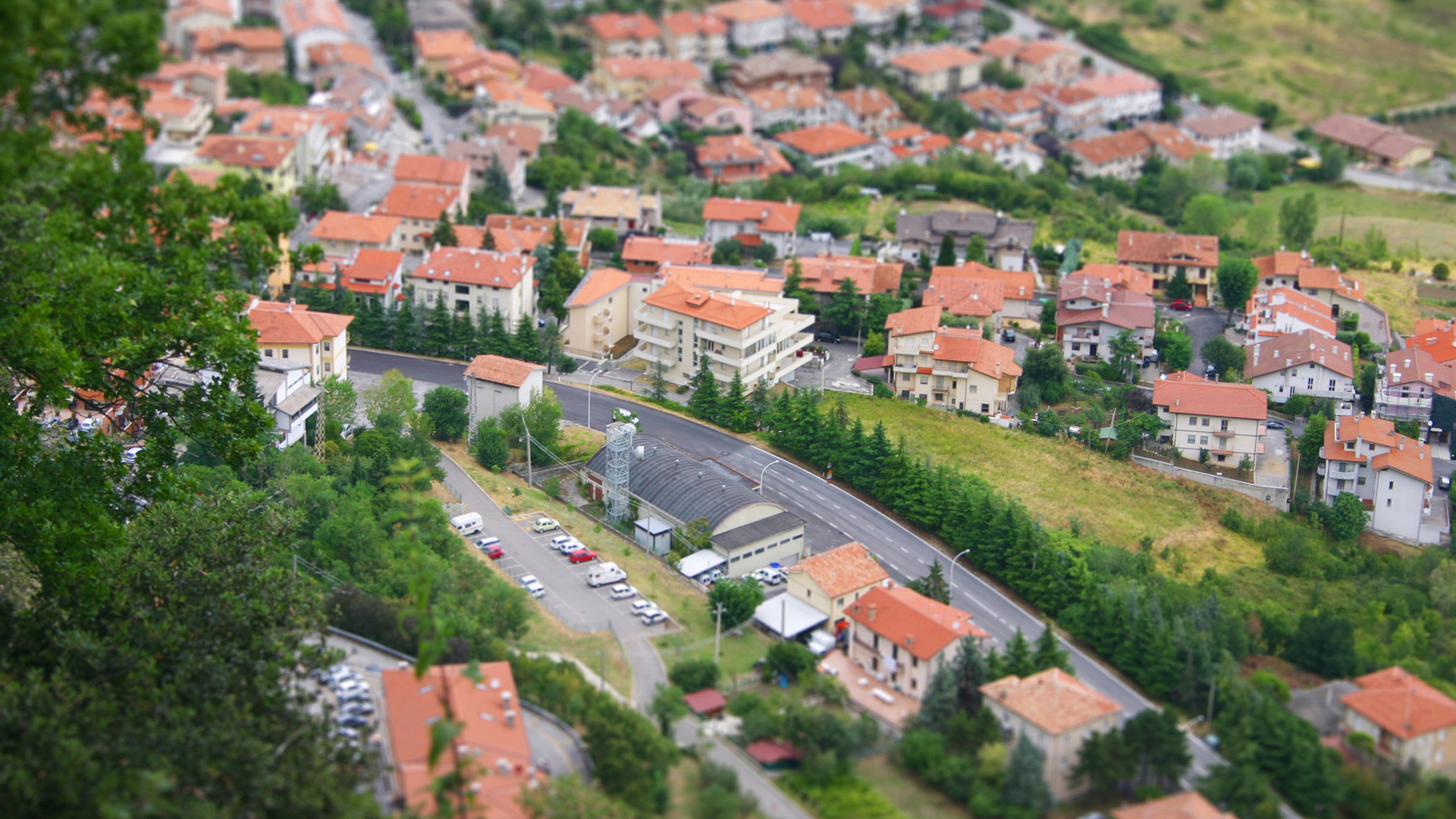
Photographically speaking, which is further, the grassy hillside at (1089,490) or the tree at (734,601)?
the grassy hillside at (1089,490)

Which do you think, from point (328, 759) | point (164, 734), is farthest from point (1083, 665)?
point (164, 734)

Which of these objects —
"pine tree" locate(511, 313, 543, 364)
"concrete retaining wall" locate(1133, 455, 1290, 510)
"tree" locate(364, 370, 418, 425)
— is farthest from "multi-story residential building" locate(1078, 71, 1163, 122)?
"tree" locate(364, 370, 418, 425)

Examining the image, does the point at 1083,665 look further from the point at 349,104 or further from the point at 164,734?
the point at 349,104

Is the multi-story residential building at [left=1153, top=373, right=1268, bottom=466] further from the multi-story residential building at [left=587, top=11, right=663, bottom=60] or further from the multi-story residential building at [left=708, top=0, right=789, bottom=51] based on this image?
the multi-story residential building at [left=708, top=0, right=789, bottom=51]

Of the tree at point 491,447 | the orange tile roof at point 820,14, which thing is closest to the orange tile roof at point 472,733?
the tree at point 491,447

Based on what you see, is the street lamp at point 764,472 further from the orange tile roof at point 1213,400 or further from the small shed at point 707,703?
the orange tile roof at point 1213,400

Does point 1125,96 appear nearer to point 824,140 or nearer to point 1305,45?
point 1305,45

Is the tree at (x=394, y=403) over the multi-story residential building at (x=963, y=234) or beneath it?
beneath
